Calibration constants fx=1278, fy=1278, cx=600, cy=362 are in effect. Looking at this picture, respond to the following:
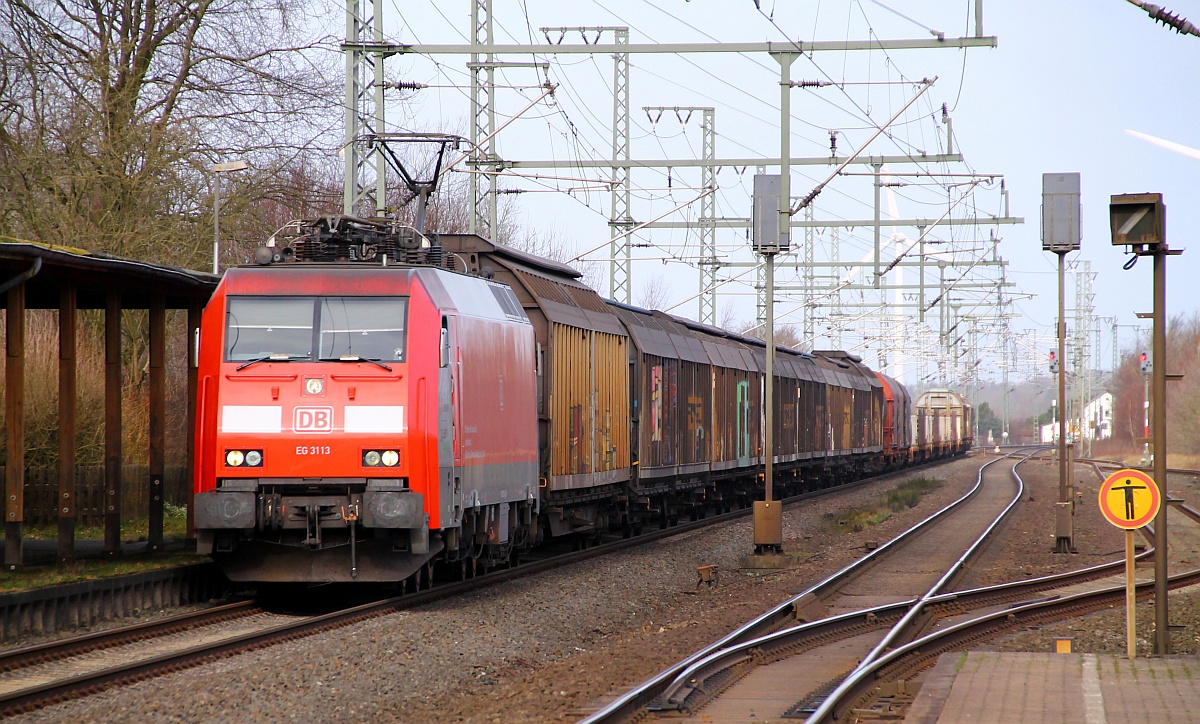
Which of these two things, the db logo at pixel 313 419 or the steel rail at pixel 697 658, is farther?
the db logo at pixel 313 419

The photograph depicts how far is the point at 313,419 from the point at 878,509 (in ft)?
69.4

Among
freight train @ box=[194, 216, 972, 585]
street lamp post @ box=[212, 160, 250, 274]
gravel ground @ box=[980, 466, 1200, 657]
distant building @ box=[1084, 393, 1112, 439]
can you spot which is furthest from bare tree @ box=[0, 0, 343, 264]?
distant building @ box=[1084, 393, 1112, 439]

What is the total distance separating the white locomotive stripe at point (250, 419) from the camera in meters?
11.6

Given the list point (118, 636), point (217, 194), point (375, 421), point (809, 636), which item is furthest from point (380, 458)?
point (217, 194)

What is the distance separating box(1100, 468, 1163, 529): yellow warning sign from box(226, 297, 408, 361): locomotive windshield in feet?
20.4

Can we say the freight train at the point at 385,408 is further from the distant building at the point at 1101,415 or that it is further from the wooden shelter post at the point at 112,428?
the distant building at the point at 1101,415

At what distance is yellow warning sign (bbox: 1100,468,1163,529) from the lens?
9.77 m

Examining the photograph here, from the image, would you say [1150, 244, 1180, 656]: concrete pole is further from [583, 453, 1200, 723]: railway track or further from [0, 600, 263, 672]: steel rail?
[0, 600, 263, 672]: steel rail

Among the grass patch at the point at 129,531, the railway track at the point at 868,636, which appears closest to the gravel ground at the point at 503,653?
the railway track at the point at 868,636

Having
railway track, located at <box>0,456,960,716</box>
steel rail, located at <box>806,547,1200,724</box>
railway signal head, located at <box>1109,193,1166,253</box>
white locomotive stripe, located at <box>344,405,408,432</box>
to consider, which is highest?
railway signal head, located at <box>1109,193,1166,253</box>

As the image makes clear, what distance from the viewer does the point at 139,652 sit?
10.0 m

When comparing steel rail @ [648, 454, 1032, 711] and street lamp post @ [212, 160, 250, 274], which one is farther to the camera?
street lamp post @ [212, 160, 250, 274]

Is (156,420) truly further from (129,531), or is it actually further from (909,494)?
(909,494)

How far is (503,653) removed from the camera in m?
10.9
